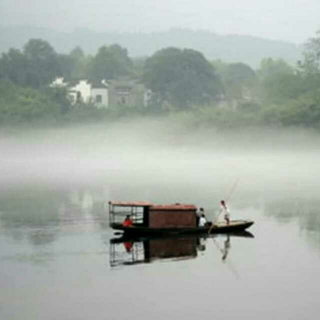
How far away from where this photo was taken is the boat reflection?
949 inches

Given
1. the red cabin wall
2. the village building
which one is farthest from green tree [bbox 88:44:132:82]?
the red cabin wall

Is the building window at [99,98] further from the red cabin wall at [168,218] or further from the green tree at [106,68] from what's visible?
the red cabin wall at [168,218]

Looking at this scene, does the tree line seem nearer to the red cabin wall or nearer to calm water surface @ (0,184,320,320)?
calm water surface @ (0,184,320,320)

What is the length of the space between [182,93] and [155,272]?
65057 millimetres

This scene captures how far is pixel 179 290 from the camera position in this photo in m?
20.3

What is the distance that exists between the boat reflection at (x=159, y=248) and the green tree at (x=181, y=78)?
193 feet

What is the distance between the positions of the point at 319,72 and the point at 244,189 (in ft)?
131

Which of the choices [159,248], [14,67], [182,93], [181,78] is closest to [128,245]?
[159,248]

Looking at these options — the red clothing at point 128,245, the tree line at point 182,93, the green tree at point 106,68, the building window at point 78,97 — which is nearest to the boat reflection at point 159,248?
the red clothing at point 128,245

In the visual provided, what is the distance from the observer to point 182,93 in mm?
86562

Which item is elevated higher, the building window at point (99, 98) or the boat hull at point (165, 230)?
the building window at point (99, 98)

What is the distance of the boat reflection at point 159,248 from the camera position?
2409 centimetres

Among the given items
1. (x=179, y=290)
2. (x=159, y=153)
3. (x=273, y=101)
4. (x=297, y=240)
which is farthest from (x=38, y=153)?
(x=179, y=290)

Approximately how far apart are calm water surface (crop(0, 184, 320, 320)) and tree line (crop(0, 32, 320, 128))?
135ft
